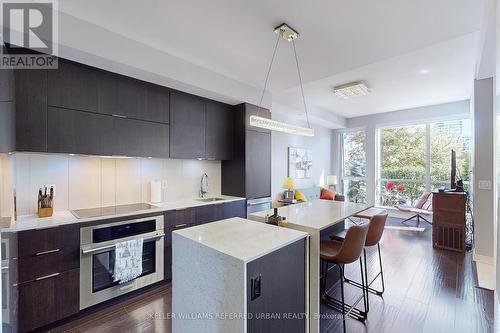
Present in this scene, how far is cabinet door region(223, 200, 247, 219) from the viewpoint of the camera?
3418 millimetres

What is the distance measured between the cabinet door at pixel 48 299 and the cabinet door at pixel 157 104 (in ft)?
5.95

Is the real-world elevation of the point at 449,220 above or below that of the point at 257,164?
below

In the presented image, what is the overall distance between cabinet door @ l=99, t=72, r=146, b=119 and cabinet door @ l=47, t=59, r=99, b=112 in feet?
0.24

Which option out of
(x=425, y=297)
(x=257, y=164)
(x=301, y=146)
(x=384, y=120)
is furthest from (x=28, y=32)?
(x=384, y=120)

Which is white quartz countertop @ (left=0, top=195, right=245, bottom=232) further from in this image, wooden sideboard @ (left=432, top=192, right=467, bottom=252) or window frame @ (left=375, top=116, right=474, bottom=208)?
window frame @ (left=375, top=116, right=474, bottom=208)

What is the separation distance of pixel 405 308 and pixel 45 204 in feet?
12.2

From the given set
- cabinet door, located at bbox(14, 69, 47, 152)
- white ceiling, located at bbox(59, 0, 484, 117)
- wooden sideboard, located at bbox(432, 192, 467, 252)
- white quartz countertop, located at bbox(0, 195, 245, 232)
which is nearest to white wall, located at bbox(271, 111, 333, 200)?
white ceiling, located at bbox(59, 0, 484, 117)

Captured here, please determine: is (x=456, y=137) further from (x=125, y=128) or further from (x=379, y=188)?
(x=125, y=128)

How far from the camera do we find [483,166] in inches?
131

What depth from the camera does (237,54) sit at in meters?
2.78

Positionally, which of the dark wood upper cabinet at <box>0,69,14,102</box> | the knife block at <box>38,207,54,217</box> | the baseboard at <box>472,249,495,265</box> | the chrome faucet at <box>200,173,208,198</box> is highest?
the dark wood upper cabinet at <box>0,69,14,102</box>

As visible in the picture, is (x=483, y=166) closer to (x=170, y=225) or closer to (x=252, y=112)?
(x=252, y=112)

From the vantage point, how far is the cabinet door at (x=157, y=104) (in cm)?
283

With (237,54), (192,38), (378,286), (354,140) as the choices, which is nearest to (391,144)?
(354,140)
